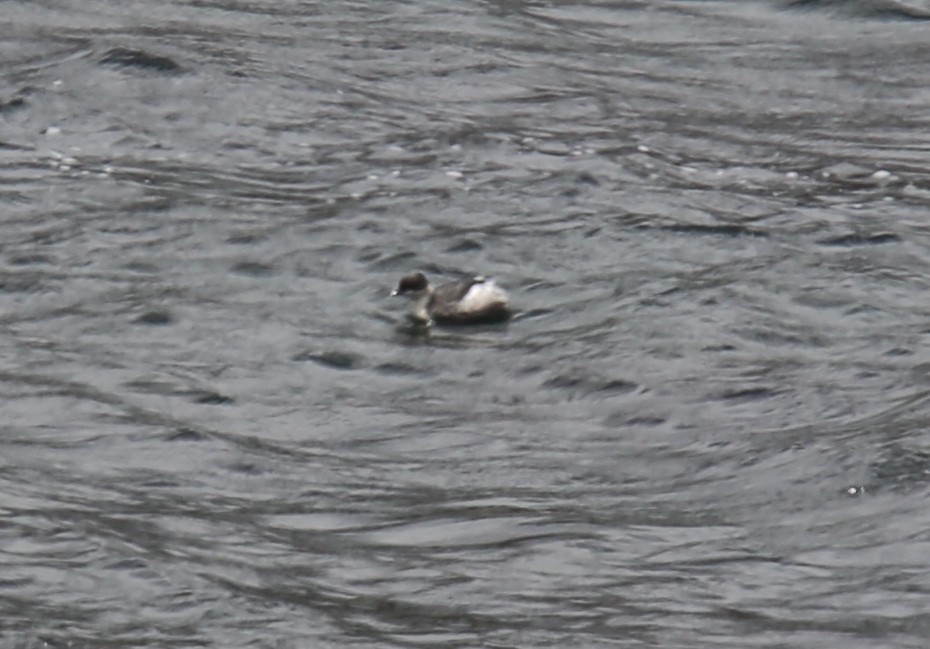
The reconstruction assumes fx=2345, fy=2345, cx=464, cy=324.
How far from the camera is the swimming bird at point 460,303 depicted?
10.3 metres

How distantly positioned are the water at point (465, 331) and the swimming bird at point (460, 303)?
9cm

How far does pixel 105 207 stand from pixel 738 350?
11.9ft

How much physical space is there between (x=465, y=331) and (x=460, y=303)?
0.14m

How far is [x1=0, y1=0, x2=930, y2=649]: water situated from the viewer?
7543 millimetres

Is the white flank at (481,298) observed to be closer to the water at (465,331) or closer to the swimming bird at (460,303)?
the swimming bird at (460,303)

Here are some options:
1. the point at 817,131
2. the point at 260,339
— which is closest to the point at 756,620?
the point at 260,339

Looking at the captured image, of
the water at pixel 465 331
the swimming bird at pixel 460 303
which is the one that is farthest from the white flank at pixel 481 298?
the water at pixel 465 331

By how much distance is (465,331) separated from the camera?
1034 centimetres

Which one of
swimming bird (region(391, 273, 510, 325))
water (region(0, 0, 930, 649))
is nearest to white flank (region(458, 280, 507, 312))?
swimming bird (region(391, 273, 510, 325))

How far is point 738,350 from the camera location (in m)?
9.98

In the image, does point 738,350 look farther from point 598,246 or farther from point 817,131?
point 817,131

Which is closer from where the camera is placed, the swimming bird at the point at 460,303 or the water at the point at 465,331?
the water at the point at 465,331

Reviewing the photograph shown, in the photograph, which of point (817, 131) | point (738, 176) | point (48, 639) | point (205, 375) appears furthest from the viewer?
point (817, 131)

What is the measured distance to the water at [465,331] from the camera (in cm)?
754
